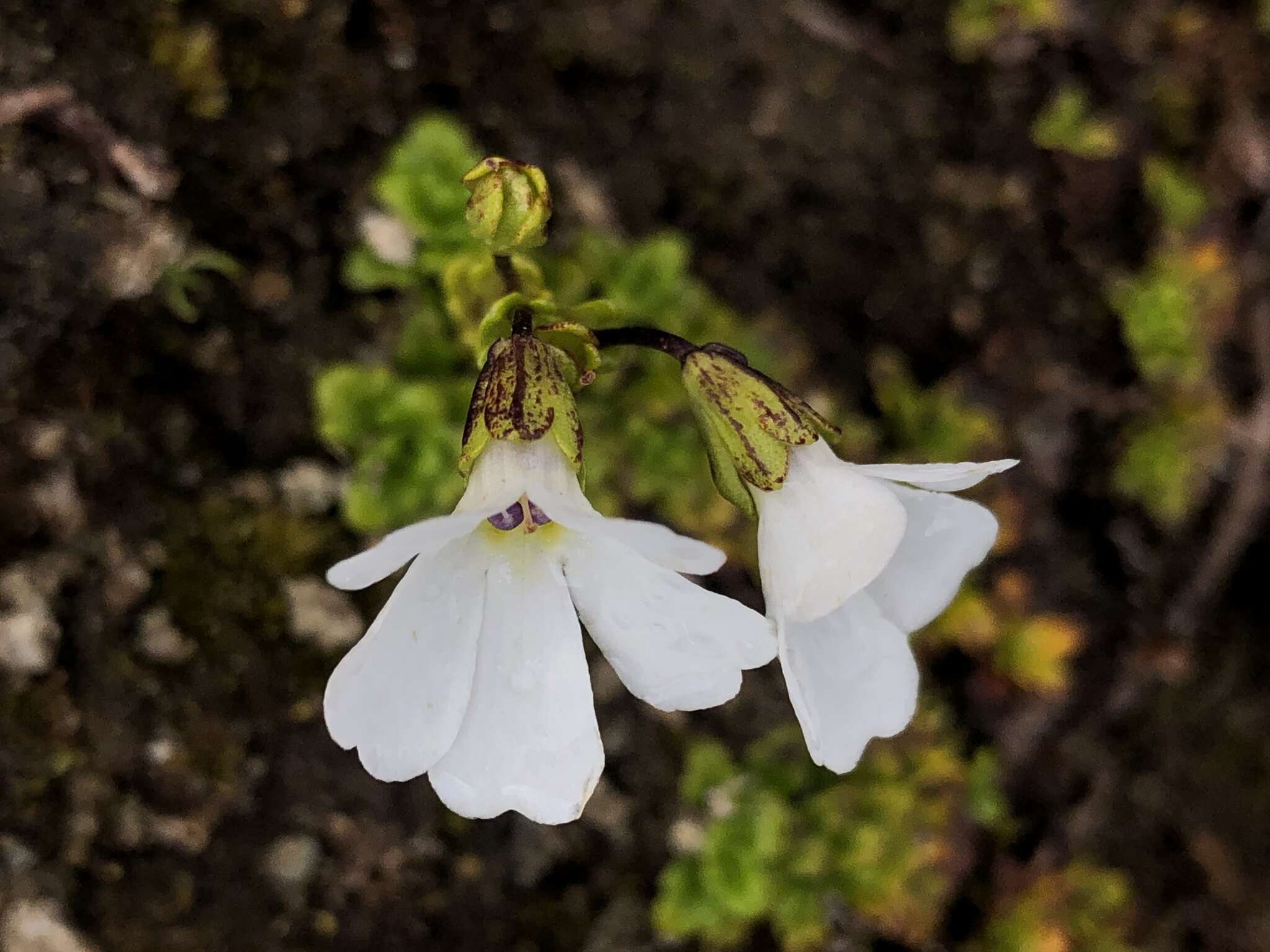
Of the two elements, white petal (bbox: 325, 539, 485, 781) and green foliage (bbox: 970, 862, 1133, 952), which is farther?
green foliage (bbox: 970, 862, 1133, 952)

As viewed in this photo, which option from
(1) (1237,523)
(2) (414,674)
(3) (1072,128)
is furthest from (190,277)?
(1) (1237,523)

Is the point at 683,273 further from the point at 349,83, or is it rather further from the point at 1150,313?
the point at 1150,313

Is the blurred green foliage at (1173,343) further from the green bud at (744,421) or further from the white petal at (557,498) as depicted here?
the white petal at (557,498)

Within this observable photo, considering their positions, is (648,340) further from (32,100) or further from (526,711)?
(32,100)

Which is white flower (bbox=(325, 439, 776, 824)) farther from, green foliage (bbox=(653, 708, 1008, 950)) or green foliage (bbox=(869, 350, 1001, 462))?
green foliage (bbox=(869, 350, 1001, 462))

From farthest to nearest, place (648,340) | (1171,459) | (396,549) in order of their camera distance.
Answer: (1171,459) → (648,340) → (396,549)

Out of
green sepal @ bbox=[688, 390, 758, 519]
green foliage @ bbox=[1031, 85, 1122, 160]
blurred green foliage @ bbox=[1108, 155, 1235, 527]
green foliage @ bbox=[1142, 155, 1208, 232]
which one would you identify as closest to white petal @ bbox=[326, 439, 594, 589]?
green sepal @ bbox=[688, 390, 758, 519]
